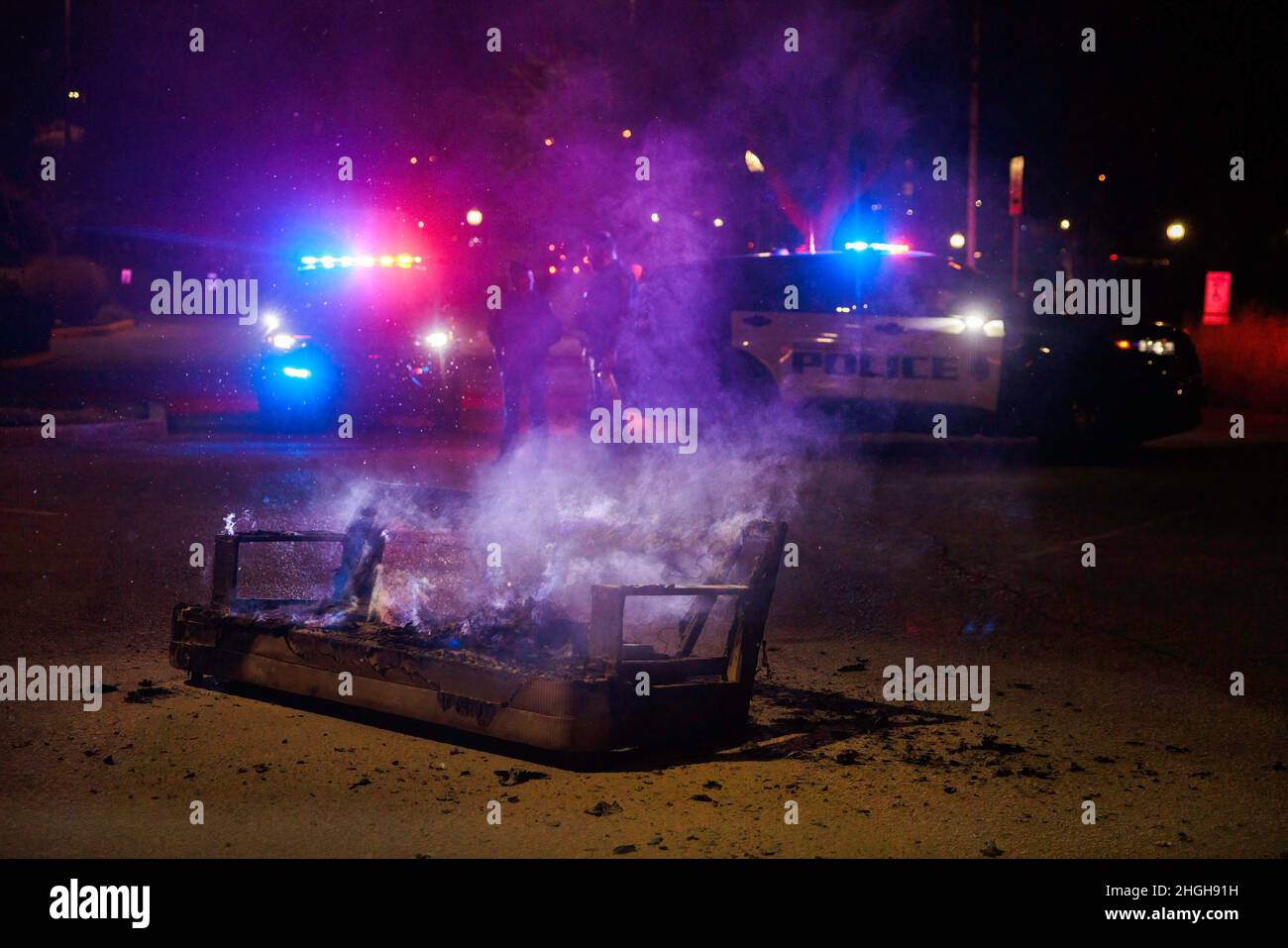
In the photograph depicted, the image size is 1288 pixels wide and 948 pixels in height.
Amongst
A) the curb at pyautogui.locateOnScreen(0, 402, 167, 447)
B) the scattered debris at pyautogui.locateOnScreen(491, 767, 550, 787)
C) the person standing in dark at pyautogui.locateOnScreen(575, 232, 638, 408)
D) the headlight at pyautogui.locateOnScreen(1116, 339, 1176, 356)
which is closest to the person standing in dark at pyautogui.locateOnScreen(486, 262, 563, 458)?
the person standing in dark at pyautogui.locateOnScreen(575, 232, 638, 408)

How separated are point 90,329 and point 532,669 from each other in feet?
112

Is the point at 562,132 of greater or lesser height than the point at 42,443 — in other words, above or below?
above

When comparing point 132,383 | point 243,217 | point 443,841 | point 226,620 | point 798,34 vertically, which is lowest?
point 443,841

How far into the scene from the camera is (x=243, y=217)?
1766 inches

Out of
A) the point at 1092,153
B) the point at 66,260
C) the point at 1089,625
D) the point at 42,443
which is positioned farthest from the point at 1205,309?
the point at 66,260

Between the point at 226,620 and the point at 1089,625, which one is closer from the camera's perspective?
the point at 226,620

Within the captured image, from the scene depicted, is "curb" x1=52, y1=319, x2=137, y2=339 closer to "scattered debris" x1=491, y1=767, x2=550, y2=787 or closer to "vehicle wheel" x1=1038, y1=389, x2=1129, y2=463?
"vehicle wheel" x1=1038, y1=389, x2=1129, y2=463

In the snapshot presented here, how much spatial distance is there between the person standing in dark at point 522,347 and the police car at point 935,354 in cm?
267

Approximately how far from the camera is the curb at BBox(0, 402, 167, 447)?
46.6 ft

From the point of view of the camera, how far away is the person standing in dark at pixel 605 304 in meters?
13.4

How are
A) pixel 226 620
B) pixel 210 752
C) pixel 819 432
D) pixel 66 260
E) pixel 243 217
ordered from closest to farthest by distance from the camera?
pixel 210 752
pixel 226 620
pixel 819 432
pixel 66 260
pixel 243 217

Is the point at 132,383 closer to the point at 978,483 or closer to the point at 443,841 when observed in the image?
the point at 978,483

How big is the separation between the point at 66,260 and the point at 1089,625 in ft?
126

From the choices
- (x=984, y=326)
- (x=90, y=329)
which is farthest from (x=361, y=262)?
(x=90, y=329)
